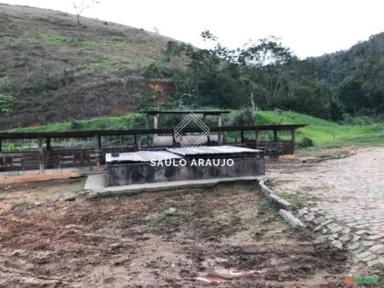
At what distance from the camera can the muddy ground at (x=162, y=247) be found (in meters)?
5.43

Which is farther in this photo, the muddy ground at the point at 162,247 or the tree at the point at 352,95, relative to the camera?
the tree at the point at 352,95

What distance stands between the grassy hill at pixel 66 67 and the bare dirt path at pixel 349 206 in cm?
2516

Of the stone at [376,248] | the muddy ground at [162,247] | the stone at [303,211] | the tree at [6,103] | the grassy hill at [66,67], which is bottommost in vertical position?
the muddy ground at [162,247]

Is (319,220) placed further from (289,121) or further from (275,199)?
(289,121)

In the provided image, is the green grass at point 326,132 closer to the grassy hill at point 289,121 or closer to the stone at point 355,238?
the grassy hill at point 289,121

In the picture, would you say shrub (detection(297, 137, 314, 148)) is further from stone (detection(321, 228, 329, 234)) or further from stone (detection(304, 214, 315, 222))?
stone (detection(321, 228, 329, 234))

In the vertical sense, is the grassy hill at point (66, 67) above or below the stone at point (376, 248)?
above

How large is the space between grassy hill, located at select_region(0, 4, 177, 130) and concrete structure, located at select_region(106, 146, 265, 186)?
75.2 feet

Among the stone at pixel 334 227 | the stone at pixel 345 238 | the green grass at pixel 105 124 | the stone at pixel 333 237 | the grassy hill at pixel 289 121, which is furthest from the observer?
the green grass at pixel 105 124

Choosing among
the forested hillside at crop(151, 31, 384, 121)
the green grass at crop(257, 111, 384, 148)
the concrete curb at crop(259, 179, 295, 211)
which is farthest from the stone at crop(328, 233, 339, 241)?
the forested hillside at crop(151, 31, 384, 121)

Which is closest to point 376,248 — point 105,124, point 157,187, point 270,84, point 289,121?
point 157,187

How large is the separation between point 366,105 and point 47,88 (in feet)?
109

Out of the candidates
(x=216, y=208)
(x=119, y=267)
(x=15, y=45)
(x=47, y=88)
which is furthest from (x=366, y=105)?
(x=119, y=267)

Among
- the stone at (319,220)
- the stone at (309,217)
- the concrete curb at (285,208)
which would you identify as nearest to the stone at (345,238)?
the stone at (319,220)
